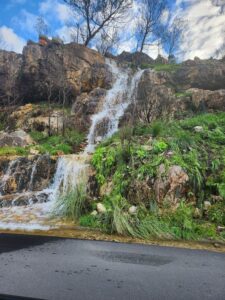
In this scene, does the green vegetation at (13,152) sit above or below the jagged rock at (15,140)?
below

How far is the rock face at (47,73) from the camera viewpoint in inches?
727

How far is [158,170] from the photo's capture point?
7797 millimetres

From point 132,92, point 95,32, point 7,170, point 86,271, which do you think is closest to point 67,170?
point 7,170

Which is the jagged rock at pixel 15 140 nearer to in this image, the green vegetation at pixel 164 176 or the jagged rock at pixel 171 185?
the green vegetation at pixel 164 176

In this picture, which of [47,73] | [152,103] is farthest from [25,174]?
[47,73]

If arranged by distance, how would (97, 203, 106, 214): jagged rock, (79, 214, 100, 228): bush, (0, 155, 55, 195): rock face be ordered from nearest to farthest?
(79, 214, 100, 228): bush < (97, 203, 106, 214): jagged rock < (0, 155, 55, 195): rock face

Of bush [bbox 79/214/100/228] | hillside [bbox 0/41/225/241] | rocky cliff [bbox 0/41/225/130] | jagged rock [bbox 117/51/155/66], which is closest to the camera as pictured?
bush [bbox 79/214/100/228]

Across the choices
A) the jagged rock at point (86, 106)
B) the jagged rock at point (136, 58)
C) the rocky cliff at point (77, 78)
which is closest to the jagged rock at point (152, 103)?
the rocky cliff at point (77, 78)

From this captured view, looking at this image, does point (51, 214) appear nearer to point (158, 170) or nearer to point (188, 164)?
point (158, 170)

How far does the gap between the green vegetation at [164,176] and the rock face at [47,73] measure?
9.13m

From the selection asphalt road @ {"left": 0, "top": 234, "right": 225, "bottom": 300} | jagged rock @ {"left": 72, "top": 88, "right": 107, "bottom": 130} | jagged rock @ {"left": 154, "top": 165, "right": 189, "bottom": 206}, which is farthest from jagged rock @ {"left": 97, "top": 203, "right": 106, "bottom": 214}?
jagged rock @ {"left": 72, "top": 88, "right": 107, "bottom": 130}

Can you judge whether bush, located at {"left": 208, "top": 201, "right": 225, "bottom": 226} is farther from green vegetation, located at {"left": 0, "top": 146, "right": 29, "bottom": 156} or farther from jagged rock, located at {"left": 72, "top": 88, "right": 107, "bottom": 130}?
jagged rock, located at {"left": 72, "top": 88, "right": 107, "bottom": 130}

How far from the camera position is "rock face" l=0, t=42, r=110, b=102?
727 inches

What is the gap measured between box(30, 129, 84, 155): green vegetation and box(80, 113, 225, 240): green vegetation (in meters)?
2.64
